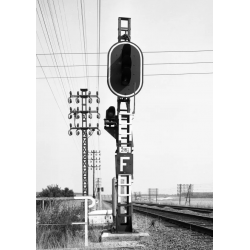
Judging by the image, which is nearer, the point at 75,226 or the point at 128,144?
the point at 128,144

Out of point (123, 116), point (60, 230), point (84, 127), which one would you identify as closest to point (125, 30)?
point (123, 116)

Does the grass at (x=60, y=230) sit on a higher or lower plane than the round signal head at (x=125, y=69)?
lower

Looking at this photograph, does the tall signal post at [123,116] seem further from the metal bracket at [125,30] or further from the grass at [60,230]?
the grass at [60,230]

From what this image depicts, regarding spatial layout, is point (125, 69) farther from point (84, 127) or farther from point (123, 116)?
point (84, 127)

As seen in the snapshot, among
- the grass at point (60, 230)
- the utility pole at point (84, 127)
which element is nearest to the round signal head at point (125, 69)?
the grass at point (60, 230)

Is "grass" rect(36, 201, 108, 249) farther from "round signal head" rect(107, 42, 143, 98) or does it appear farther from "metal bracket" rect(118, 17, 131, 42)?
"metal bracket" rect(118, 17, 131, 42)

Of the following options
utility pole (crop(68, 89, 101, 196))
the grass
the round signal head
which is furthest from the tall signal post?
utility pole (crop(68, 89, 101, 196))

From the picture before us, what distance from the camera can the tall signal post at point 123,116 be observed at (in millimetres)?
6055

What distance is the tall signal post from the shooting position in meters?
6.05

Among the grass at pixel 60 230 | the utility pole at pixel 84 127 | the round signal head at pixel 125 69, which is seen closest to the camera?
the round signal head at pixel 125 69
